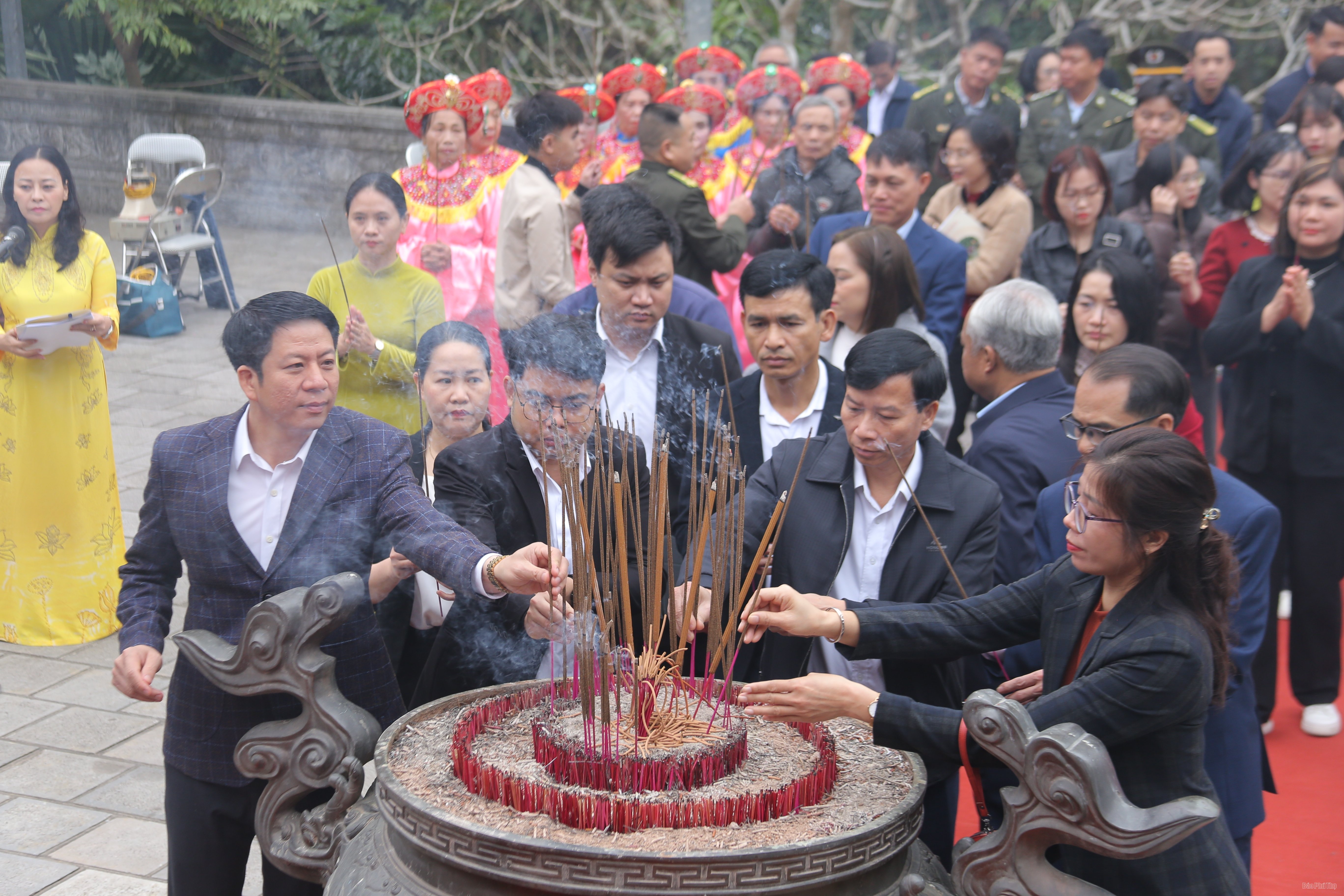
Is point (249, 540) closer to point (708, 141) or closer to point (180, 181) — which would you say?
point (180, 181)

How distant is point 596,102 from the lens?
638 cm

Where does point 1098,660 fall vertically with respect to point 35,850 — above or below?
above

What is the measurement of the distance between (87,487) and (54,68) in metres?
1.29

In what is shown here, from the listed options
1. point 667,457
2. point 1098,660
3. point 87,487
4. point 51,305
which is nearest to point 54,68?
point 51,305

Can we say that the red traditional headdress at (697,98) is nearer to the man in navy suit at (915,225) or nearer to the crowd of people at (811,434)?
the crowd of people at (811,434)

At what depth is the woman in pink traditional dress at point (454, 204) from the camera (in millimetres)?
4066

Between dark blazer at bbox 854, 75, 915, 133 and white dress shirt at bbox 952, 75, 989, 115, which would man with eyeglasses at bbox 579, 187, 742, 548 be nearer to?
white dress shirt at bbox 952, 75, 989, 115

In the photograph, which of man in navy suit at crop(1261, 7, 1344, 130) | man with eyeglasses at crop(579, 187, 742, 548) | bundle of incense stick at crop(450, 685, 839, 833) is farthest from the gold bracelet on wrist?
man in navy suit at crop(1261, 7, 1344, 130)

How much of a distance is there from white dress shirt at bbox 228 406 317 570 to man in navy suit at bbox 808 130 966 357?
82.7 inches

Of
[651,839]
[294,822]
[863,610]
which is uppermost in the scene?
[863,610]

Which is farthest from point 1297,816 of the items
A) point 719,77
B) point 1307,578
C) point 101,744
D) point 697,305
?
point 719,77

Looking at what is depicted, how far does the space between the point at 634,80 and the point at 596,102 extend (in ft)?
0.88

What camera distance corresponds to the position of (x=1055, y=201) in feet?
13.1

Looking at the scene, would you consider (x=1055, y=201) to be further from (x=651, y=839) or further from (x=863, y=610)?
(x=651, y=839)
